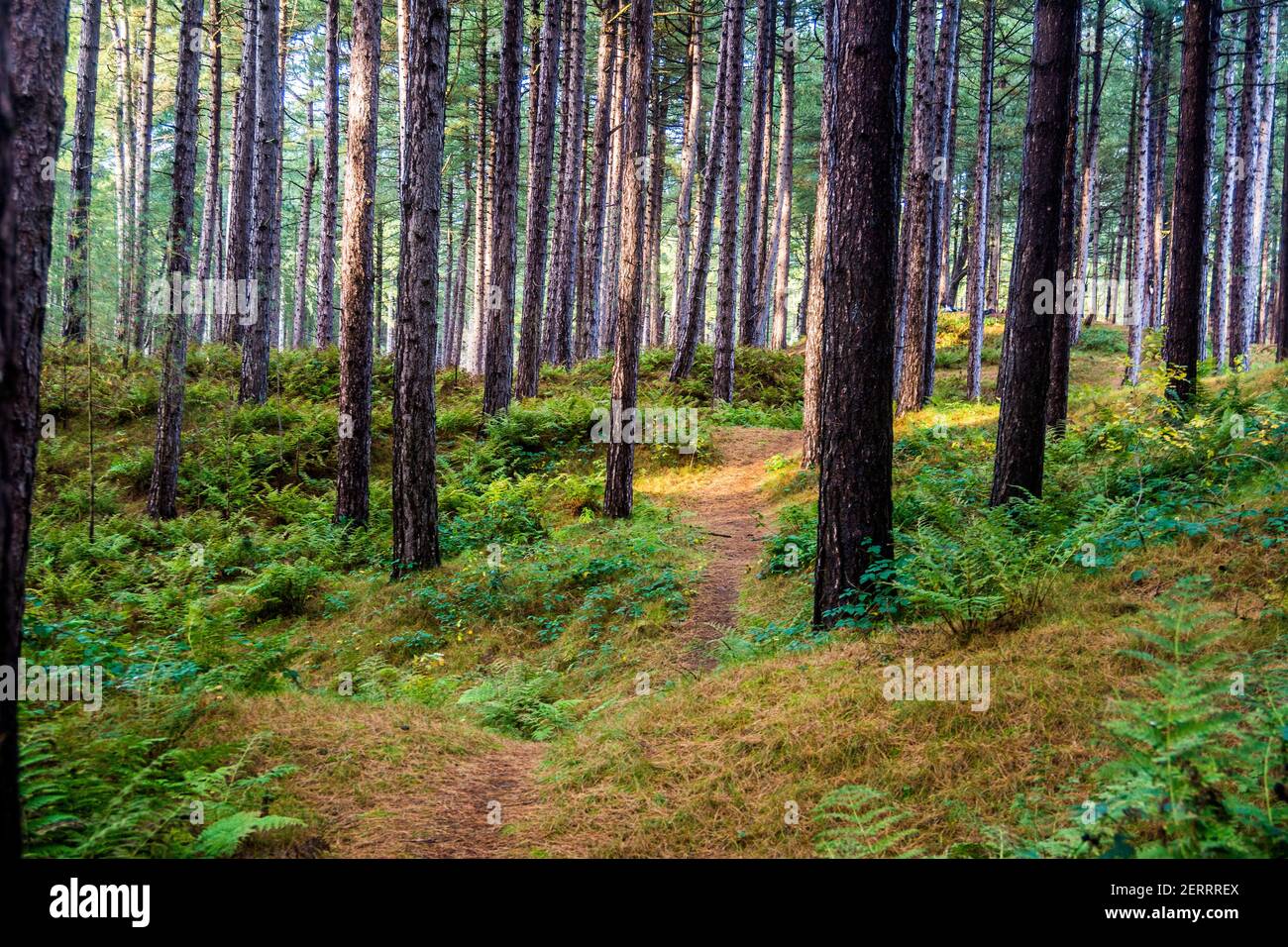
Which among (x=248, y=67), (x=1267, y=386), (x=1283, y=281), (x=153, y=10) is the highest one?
(x=153, y=10)

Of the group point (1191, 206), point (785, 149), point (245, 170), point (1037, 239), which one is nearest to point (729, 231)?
point (1191, 206)

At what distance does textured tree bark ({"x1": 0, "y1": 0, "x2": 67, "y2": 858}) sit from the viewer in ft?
7.09

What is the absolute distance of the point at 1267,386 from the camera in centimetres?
1087

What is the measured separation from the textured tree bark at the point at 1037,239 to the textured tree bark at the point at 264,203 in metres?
14.0

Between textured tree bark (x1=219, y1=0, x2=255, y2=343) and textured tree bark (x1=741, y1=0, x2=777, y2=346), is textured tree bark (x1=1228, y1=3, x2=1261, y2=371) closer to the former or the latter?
textured tree bark (x1=741, y1=0, x2=777, y2=346)

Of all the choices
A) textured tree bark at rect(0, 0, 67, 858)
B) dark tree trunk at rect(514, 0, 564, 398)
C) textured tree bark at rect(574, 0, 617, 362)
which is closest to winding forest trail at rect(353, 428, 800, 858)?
textured tree bark at rect(0, 0, 67, 858)

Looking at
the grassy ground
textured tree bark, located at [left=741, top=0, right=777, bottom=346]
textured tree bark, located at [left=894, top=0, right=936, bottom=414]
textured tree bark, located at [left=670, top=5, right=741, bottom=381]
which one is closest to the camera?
the grassy ground

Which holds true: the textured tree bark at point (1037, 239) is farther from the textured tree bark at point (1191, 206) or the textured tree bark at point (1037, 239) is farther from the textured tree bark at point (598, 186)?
the textured tree bark at point (598, 186)

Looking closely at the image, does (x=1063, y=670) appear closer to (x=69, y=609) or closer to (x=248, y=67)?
(x=69, y=609)

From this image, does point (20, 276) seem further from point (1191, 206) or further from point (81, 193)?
point (81, 193)

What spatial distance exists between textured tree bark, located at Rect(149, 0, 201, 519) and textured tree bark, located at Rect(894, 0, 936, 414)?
43.3 feet
